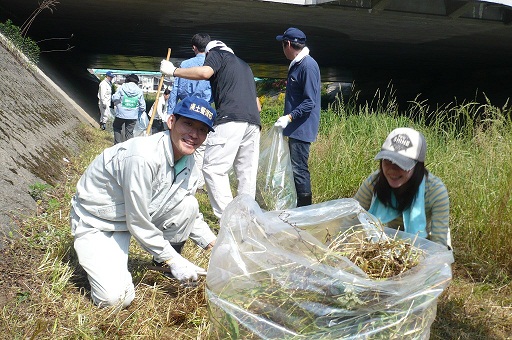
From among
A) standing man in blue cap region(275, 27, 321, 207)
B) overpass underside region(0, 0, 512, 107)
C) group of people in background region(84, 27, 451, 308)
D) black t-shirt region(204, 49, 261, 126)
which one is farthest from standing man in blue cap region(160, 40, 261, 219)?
overpass underside region(0, 0, 512, 107)

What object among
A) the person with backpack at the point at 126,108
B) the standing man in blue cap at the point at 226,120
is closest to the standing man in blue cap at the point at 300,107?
the standing man in blue cap at the point at 226,120

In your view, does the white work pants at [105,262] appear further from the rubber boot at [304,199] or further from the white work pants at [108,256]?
the rubber boot at [304,199]

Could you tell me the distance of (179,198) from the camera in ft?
11.4

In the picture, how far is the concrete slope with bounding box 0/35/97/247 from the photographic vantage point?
4.25 metres

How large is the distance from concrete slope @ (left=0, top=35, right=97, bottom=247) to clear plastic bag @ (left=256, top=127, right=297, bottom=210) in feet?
6.53

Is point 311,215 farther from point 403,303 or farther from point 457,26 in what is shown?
point 457,26

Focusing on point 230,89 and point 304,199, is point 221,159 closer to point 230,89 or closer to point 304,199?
point 230,89

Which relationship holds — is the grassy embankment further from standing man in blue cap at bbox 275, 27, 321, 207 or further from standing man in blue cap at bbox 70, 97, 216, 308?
standing man in blue cap at bbox 275, 27, 321, 207

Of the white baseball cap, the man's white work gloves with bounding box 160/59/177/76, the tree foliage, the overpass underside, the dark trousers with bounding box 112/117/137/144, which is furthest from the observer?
the overpass underside

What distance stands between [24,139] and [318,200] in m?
3.04

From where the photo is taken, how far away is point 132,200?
308 cm

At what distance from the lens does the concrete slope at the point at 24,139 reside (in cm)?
425

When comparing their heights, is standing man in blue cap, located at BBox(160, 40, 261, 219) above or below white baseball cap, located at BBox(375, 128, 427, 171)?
below

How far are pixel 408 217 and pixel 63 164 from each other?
15.0ft
